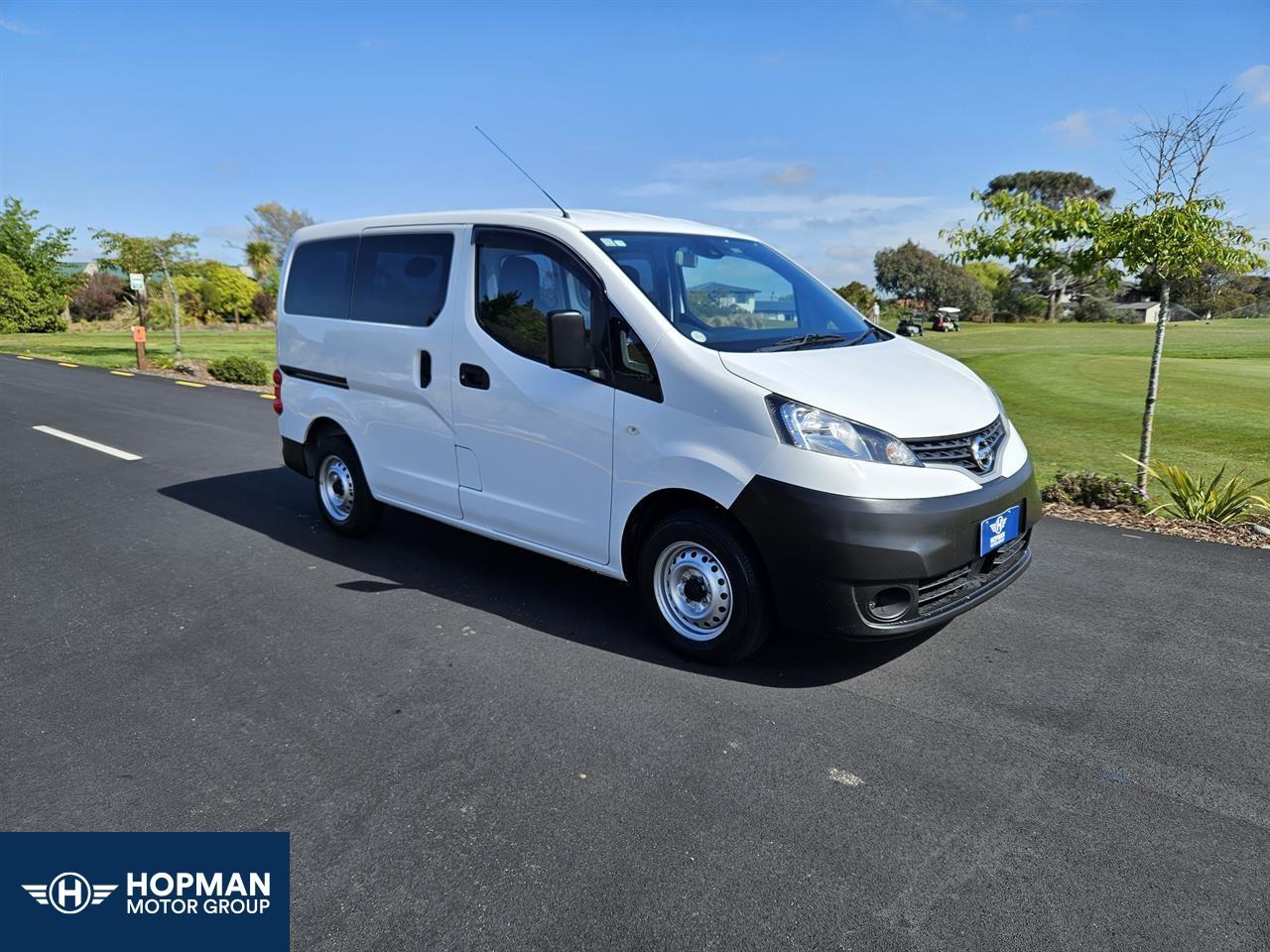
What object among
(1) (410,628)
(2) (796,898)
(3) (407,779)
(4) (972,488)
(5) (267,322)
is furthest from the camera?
(5) (267,322)

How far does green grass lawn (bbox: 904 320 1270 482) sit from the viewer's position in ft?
36.3

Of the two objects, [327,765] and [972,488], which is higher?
[972,488]

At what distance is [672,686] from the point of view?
12.5 ft

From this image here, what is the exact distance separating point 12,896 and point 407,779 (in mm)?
1201

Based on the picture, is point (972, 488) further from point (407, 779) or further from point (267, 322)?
point (267, 322)

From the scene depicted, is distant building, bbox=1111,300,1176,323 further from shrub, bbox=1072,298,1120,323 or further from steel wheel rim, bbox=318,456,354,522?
steel wheel rim, bbox=318,456,354,522

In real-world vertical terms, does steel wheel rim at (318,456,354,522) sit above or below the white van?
below

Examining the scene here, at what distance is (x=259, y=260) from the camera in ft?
227

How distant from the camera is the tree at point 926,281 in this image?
213 feet

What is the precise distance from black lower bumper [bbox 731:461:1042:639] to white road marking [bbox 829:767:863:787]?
0.62 m

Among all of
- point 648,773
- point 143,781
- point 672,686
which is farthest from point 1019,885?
point 143,781

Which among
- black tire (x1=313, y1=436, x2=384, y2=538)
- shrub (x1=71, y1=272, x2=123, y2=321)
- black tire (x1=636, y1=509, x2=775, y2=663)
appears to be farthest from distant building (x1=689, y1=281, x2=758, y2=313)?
shrub (x1=71, y1=272, x2=123, y2=321)

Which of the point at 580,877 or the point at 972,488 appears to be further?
the point at 972,488

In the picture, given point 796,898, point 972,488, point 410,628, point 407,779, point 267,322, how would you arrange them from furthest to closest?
point 267,322, point 410,628, point 972,488, point 407,779, point 796,898
